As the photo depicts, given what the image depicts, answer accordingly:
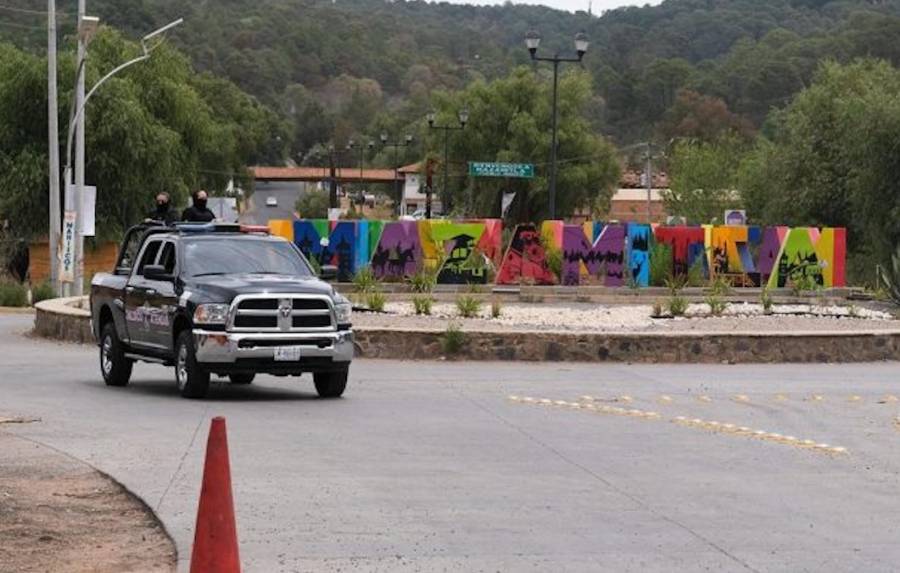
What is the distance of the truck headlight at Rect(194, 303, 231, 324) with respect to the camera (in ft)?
56.8

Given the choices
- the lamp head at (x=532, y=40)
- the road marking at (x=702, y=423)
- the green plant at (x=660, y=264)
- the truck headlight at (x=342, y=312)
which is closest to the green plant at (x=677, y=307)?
the green plant at (x=660, y=264)

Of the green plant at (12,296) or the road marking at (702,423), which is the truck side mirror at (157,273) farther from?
the green plant at (12,296)

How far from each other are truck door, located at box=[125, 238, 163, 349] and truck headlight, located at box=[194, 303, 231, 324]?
4.52 feet

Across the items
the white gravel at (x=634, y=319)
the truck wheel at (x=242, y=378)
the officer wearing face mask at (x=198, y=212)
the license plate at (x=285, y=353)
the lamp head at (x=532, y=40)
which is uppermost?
the lamp head at (x=532, y=40)

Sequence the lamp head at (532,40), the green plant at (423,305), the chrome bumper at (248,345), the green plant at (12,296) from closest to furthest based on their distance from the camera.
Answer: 1. the chrome bumper at (248,345)
2. the green plant at (423,305)
3. the green plant at (12,296)
4. the lamp head at (532,40)

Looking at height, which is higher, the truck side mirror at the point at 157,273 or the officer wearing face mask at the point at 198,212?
the officer wearing face mask at the point at 198,212

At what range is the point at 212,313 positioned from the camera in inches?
683

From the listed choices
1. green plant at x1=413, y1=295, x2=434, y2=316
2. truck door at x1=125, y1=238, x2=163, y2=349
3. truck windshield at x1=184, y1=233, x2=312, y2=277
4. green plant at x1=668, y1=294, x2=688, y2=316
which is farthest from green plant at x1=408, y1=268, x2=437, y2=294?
truck windshield at x1=184, y1=233, x2=312, y2=277

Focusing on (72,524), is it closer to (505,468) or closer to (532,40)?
(505,468)

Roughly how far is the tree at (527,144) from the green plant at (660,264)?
4539 centimetres

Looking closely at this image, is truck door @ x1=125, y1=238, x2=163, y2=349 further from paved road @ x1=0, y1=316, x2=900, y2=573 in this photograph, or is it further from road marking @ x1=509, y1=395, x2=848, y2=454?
road marking @ x1=509, y1=395, x2=848, y2=454

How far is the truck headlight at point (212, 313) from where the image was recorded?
17.3m

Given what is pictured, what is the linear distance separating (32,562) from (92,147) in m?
52.0

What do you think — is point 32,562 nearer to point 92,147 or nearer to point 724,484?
point 724,484
